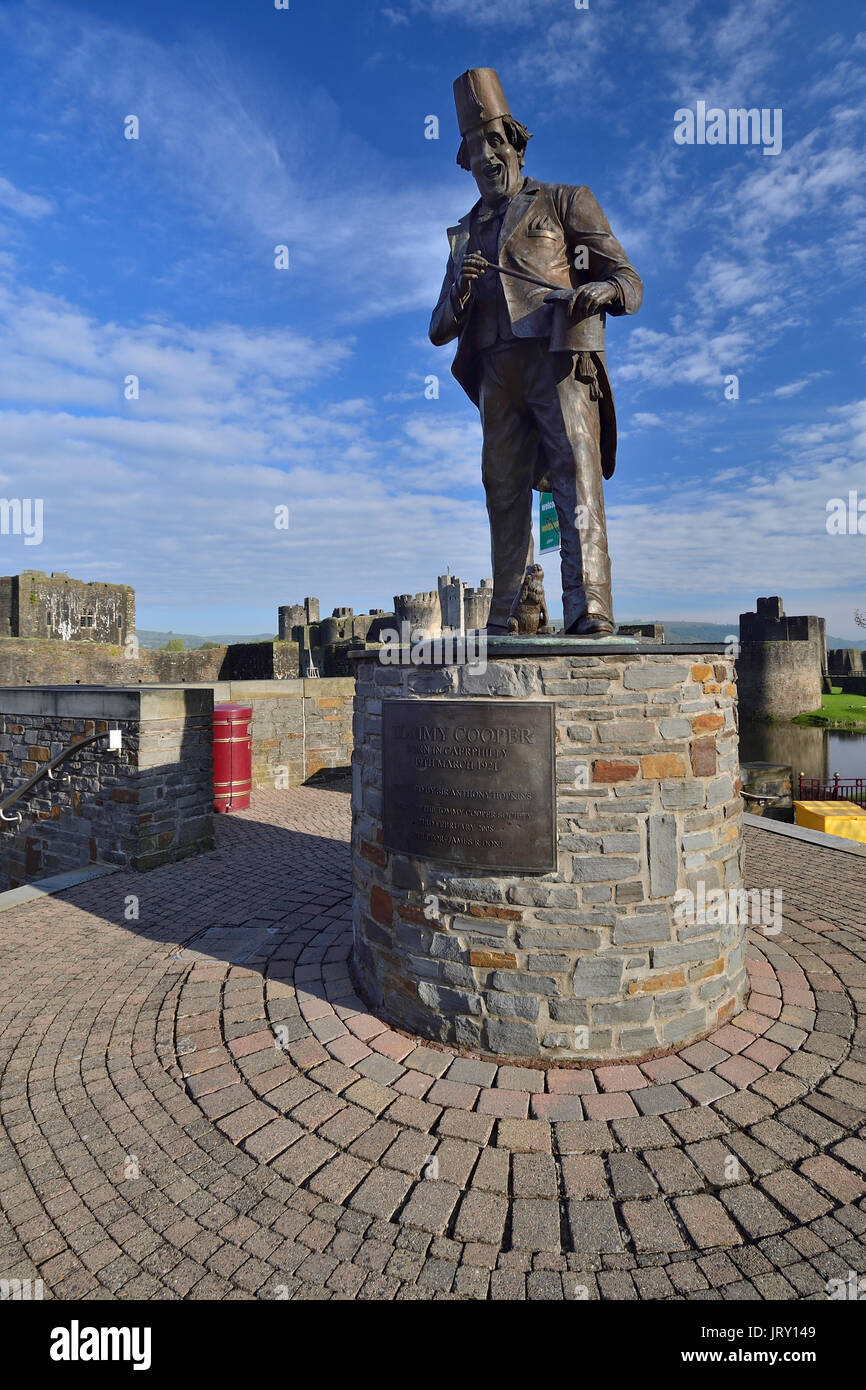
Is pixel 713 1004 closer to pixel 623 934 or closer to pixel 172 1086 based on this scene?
pixel 623 934

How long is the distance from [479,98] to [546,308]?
1.24 meters

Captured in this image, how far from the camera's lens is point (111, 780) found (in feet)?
23.0

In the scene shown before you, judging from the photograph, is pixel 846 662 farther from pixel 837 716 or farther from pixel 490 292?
pixel 490 292

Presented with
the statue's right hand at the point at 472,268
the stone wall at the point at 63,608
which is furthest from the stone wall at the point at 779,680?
the statue's right hand at the point at 472,268

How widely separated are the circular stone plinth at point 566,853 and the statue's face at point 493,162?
2.88m

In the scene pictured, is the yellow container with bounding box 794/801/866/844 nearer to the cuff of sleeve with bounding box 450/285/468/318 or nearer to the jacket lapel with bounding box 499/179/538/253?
the cuff of sleeve with bounding box 450/285/468/318

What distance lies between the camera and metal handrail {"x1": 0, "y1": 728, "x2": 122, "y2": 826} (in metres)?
6.77

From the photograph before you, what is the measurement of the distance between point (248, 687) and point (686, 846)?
29.3 ft

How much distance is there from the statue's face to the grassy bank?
3332 cm

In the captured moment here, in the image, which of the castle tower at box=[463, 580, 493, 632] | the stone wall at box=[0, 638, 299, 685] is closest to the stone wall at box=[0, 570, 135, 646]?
the stone wall at box=[0, 638, 299, 685]

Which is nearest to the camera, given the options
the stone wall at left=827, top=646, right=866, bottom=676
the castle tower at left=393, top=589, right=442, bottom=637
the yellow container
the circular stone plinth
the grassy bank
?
the circular stone plinth

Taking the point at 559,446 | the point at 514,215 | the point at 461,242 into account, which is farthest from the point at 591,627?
the point at 461,242
